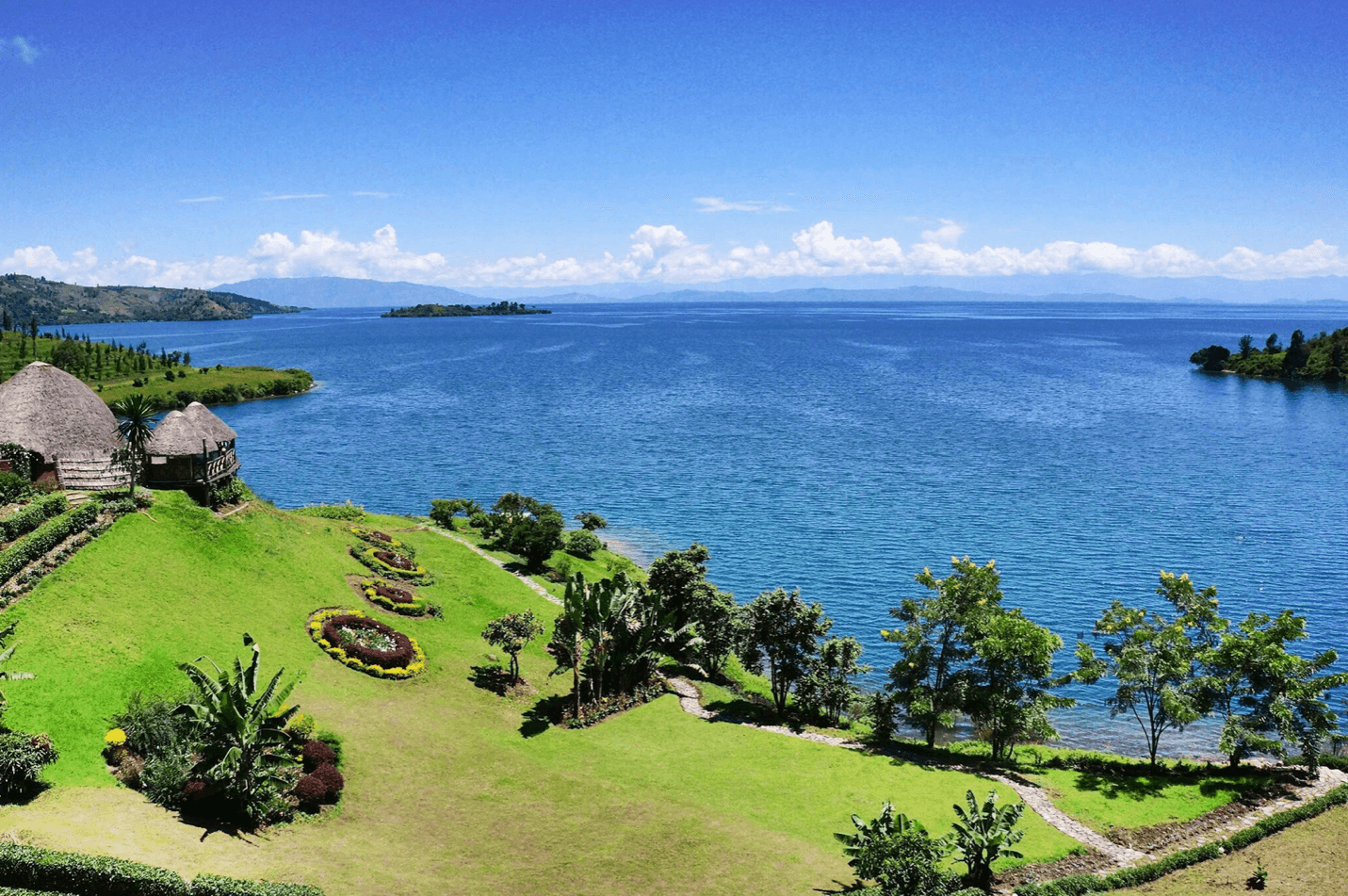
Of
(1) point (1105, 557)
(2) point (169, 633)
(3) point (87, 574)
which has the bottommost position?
(1) point (1105, 557)

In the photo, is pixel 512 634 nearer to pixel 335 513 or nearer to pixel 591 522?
pixel 335 513

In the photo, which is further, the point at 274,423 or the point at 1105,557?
the point at 274,423

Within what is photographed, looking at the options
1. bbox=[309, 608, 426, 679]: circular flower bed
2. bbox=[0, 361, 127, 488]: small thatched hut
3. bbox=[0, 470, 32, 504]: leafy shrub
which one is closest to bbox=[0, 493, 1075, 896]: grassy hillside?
bbox=[309, 608, 426, 679]: circular flower bed

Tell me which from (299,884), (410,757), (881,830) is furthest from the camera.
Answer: (410,757)

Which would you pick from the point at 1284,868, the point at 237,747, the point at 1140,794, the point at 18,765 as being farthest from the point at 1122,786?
the point at 18,765

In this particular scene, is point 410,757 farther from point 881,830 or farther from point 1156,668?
point 1156,668

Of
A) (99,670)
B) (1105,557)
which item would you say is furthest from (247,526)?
(1105,557)

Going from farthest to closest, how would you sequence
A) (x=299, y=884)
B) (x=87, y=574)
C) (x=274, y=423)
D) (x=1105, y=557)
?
(x=274, y=423)
(x=1105, y=557)
(x=87, y=574)
(x=299, y=884)
